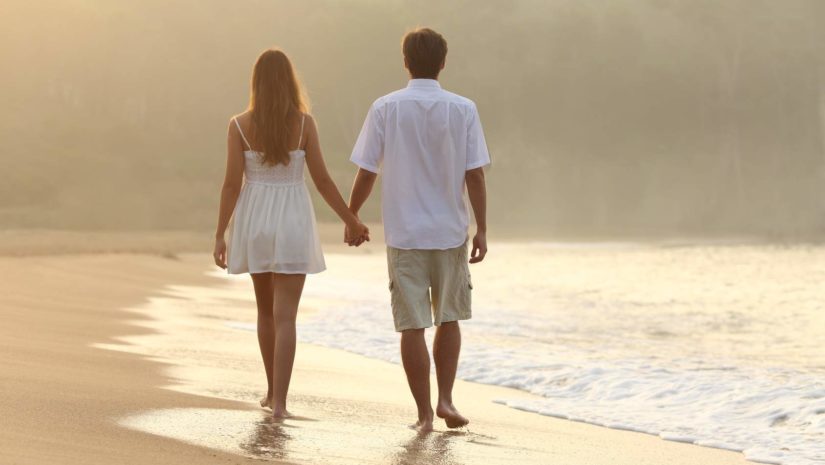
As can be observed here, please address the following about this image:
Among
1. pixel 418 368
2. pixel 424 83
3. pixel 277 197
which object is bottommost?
pixel 418 368

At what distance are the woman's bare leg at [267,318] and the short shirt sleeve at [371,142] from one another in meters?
0.72

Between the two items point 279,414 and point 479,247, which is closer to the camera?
point 279,414

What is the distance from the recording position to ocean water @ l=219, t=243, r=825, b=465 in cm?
643

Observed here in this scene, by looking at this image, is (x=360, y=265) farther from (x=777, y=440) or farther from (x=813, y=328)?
(x=777, y=440)

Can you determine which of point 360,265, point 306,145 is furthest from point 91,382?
point 360,265

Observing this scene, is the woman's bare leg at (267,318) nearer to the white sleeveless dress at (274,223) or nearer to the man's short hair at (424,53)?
the white sleeveless dress at (274,223)

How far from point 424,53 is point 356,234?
94 centimetres

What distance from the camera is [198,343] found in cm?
888

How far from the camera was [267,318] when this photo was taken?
5.43 metres

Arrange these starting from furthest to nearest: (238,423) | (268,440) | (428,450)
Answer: (238,423), (428,450), (268,440)

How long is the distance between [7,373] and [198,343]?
3508 mm

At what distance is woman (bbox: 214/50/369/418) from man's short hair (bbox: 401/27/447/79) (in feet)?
1.85

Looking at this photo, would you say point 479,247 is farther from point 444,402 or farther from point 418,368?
point 444,402

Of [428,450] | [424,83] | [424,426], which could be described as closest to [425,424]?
[424,426]
